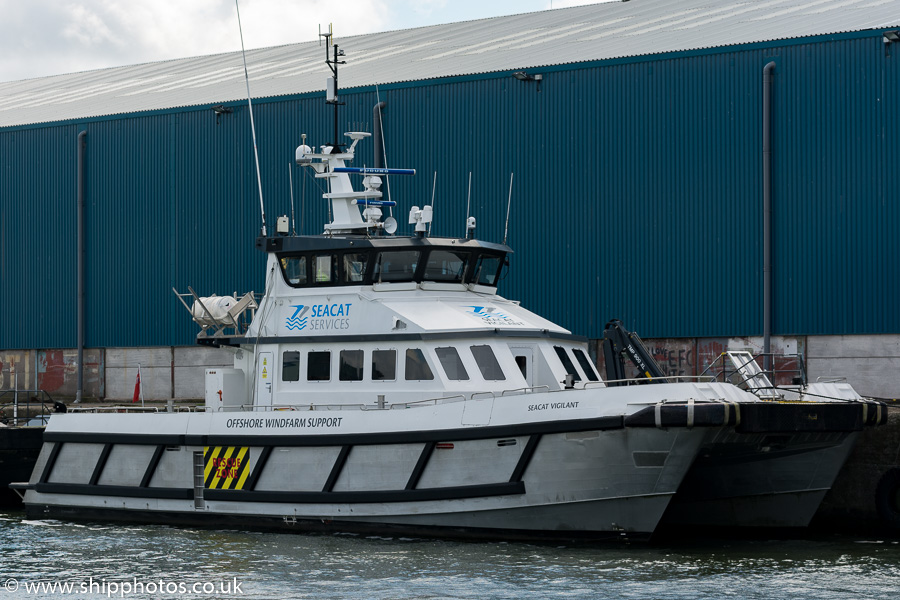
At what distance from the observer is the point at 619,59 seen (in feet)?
72.6

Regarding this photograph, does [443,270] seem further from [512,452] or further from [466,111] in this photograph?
[466,111]

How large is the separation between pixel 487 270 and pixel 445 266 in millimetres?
745

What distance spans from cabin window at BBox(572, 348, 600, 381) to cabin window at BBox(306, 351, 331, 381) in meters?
3.20

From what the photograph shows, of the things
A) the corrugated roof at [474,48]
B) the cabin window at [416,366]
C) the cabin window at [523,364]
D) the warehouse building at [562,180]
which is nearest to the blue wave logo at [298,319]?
the cabin window at [416,366]

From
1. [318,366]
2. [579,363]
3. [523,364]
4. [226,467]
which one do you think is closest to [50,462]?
[226,467]

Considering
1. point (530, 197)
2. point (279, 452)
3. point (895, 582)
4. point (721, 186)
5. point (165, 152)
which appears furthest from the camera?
point (165, 152)

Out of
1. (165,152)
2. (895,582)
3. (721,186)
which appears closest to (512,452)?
(895,582)

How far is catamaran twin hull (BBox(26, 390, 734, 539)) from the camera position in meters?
13.1

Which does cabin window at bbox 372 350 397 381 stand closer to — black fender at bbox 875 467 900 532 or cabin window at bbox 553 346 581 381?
cabin window at bbox 553 346 581 381

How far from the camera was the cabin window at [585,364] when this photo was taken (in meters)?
15.4

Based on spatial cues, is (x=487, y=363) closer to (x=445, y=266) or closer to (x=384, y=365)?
(x=384, y=365)

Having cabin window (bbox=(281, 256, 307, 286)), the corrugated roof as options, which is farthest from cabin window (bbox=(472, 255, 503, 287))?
the corrugated roof

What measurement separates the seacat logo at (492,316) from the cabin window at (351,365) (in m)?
1.54

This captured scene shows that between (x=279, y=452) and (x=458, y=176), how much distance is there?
9.89 meters
